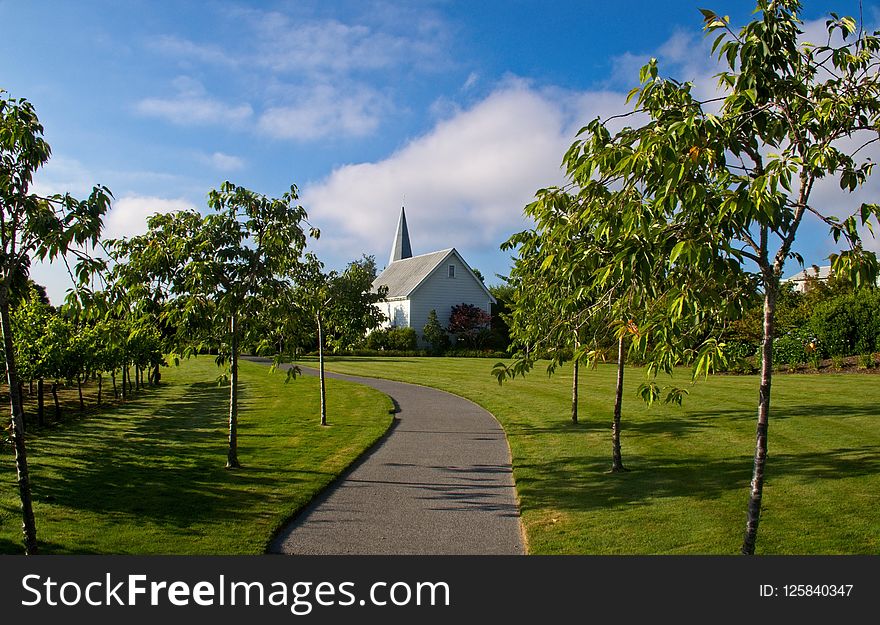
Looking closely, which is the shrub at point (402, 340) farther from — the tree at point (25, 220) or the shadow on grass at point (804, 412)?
the tree at point (25, 220)

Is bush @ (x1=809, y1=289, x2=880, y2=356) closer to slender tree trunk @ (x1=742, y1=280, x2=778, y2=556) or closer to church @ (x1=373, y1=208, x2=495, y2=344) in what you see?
slender tree trunk @ (x1=742, y1=280, x2=778, y2=556)

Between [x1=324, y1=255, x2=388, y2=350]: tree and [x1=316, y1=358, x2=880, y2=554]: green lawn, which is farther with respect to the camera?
[x1=324, y1=255, x2=388, y2=350]: tree

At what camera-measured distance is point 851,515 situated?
24.8 ft

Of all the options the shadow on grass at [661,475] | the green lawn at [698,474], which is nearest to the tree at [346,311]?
the green lawn at [698,474]

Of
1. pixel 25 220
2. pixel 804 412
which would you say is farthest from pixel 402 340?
pixel 25 220

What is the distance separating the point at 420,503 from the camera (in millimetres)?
8539

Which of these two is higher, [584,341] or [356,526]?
[584,341]

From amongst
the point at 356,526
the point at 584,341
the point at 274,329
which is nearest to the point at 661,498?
the point at 584,341

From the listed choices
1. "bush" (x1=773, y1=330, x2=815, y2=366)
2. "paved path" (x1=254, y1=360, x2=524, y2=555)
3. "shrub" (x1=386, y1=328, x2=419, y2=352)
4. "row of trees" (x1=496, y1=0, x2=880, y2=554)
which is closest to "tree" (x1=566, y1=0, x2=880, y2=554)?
"row of trees" (x1=496, y1=0, x2=880, y2=554)

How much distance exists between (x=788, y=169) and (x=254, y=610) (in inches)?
193

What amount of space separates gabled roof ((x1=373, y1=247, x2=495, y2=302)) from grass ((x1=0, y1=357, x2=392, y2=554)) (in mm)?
31612

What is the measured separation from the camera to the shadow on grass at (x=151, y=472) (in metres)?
8.23

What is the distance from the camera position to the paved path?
22.6 ft

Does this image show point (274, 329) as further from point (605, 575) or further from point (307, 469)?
point (605, 575)
